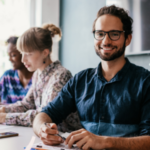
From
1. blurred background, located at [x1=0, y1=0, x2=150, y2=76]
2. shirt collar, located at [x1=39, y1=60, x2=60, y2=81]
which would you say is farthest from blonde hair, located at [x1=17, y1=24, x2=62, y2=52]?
blurred background, located at [x1=0, y1=0, x2=150, y2=76]

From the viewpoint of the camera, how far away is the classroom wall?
87.8 inches

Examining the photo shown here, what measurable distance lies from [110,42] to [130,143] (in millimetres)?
543

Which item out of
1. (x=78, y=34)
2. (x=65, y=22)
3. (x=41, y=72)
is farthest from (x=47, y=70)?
(x=65, y=22)

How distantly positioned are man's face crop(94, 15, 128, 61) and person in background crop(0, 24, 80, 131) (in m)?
0.39

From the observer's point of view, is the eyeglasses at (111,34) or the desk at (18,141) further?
the eyeglasses at (111,34)

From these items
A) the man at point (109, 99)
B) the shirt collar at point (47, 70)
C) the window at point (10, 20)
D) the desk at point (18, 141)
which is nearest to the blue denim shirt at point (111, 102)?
the man at point (109, 99)

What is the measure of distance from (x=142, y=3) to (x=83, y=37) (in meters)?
0.81

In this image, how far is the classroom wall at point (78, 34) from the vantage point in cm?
223

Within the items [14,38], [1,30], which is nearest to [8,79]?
[14,38]

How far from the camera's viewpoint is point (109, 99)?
1062mm

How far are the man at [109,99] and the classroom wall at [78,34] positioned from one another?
0.95 m

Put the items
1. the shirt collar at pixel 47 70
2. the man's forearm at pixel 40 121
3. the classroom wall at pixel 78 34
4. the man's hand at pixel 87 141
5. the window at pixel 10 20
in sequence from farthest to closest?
the window at pixel 10 20, the classroom wall at pixel 78 34, the shirt collar at pixel 47 70, the man's forearm at pixel 40 121, the man's hand at pixel 87 141

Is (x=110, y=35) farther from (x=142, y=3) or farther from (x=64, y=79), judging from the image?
(x=142, y=3)

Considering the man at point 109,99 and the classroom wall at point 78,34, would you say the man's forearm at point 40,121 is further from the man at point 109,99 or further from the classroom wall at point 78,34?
the classroom wall at point 78,34
